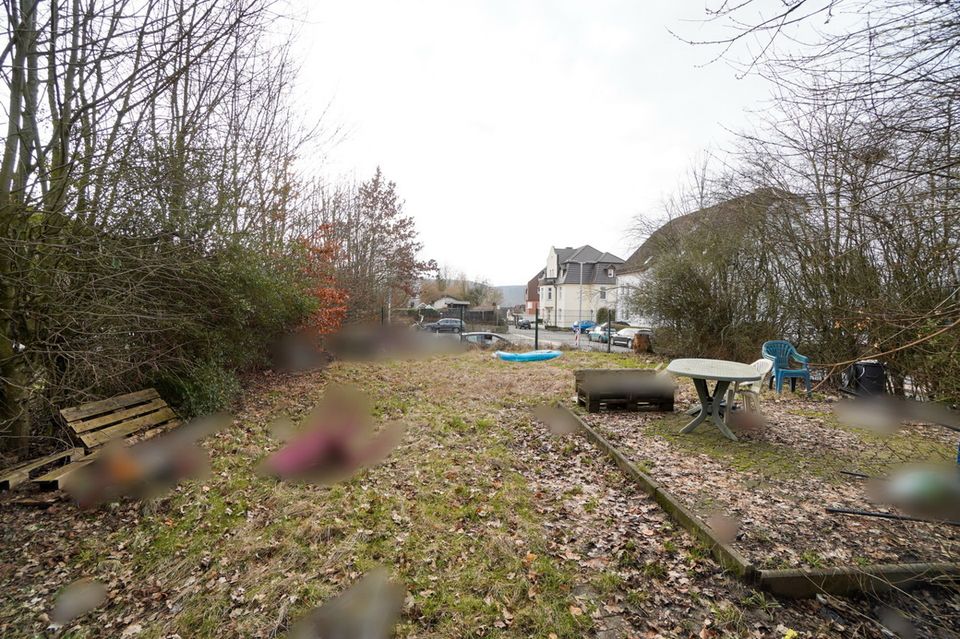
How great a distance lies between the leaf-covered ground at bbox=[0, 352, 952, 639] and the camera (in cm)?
252

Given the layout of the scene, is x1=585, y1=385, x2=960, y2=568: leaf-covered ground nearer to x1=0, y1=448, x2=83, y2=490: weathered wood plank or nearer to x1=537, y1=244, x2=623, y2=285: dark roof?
x1=0, y1=448, x2=83, y2=490: weathered wood plank

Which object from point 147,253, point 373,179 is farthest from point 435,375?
point 373,179

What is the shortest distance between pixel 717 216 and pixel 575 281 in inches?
1068

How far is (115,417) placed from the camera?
16.5 ft

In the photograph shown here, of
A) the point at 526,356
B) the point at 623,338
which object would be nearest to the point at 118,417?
the point at 526,356

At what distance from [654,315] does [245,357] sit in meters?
11.3

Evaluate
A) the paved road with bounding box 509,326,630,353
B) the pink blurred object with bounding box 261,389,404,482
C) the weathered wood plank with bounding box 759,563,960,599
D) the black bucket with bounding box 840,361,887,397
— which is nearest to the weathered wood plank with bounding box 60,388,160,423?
the pink blurred object with bounding box 261,389,404,482

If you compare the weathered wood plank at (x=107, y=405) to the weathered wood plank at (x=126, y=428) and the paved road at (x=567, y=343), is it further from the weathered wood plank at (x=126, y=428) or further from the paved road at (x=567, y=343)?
the paved road at (x=567, y=343)

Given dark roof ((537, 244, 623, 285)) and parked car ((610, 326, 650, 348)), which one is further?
dark roof ((537, 244, 623, 285))

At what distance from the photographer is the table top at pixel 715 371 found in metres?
5.21

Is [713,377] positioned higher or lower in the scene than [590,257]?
lower

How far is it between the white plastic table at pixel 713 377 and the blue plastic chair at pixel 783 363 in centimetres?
301

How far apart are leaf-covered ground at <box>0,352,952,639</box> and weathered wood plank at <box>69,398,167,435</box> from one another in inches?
38.5

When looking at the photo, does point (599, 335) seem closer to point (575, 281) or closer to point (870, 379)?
point (870, 379)
